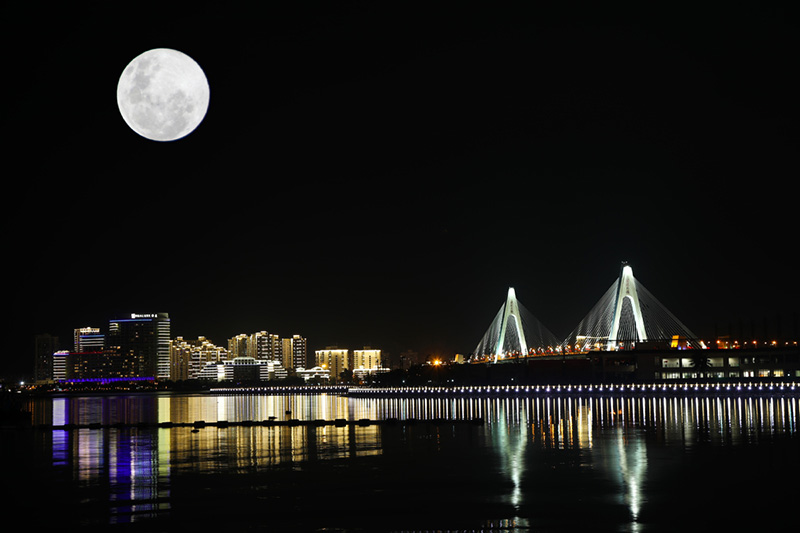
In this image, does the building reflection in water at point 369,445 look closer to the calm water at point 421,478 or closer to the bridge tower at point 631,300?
→ the calm water at point 421,478

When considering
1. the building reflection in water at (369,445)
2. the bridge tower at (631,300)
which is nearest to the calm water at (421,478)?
the building reflection in water at (369,445)

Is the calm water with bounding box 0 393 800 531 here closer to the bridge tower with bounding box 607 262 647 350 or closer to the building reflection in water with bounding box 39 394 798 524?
the building reflection in water with bounding box 39 394 798 524

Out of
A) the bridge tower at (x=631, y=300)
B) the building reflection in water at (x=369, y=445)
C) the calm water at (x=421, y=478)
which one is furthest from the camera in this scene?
the bridge tower at (x=631, y=300)

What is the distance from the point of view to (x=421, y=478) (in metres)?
22.5

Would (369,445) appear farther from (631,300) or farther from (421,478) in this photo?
(631,300)

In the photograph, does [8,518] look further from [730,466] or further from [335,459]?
[730,466]

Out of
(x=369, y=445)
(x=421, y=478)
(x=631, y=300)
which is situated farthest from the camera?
(x=631, y=300)

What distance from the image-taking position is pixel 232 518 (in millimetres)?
17000

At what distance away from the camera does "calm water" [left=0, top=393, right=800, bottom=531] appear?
16.8 meters

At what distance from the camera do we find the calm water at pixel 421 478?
16.8 m

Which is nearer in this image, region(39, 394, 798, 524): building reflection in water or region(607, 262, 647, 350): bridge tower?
region(39, 394, 798, 524): building reflection in water

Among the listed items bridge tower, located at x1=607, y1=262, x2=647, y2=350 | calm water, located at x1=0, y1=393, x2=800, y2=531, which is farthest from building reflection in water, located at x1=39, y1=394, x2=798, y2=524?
bridge tower, located at x1=607, y1=262, x2=647, y2=350

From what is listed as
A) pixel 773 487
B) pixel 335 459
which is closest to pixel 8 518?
pixel 335 459

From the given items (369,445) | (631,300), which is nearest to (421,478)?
(369,445)
